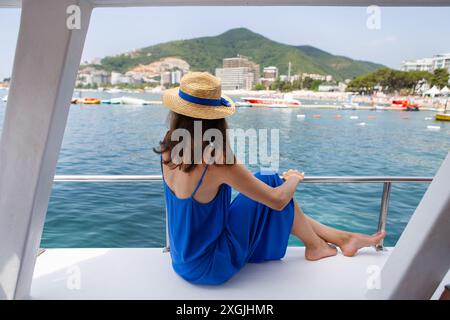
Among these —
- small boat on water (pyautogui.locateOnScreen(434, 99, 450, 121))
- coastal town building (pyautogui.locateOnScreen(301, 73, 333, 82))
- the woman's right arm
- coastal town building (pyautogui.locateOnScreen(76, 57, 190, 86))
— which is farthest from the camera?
small boat on water (pyautogui.locateOnScreen(434, 99, 450, 121))

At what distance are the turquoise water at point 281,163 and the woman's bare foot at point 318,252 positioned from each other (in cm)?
280

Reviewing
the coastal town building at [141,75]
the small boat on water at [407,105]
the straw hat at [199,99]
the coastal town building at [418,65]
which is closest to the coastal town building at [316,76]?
the coastal town building at [418,65]

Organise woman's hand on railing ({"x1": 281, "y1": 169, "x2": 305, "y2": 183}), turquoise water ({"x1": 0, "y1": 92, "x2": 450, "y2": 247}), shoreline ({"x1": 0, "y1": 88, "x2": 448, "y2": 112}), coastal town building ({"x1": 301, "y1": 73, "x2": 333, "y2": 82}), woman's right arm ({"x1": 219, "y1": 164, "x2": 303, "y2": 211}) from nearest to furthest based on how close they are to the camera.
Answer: woman's right arm ({"x1": 219, "y1": 164, "x2": 303, "y2": 211}) < woman's hand on railing ({"x1": 281, "y1": 169, "x2": 305, "y2": 183}) < turquoise water ({"x1": 0, "y1": 92, "x2": 450, "y2": 247}) < coastal town building ({"x1": 301, "y1": 73, "x2": 333, "y2": 82}) < shoreline ({"x1": 0, "y1": 88, "x2": 448, "y2": 112})

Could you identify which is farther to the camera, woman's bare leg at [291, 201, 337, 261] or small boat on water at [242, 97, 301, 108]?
small boat on water at [242, 97, 301, 108]

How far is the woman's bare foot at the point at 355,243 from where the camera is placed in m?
2.11

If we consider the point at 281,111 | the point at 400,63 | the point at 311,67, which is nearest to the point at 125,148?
the point at 311,67

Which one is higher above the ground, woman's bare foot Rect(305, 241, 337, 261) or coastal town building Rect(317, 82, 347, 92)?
coastal town building Rect(317, 82, 347, 92)

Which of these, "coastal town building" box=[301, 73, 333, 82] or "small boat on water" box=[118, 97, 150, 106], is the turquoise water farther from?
"coastal town building" box=[301, 73, 333, 82]

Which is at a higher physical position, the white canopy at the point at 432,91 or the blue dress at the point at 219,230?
the white canopy at the point at 432,91

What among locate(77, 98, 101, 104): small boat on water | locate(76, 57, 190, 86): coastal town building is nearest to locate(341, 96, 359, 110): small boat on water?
locate(76, 57, 190, 86): coastal town building

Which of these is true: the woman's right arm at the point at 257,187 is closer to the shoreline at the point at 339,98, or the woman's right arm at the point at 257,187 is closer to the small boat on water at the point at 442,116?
the shoreline at the point at 339,98

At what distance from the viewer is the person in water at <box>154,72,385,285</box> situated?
1552 millimetres

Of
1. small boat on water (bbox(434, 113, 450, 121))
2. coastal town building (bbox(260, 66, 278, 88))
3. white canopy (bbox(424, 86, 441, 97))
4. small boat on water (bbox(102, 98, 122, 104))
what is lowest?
small boat on water (bbox(102, 98, 122, 104))
